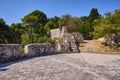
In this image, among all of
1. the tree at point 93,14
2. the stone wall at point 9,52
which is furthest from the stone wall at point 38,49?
the tree at point 93,14

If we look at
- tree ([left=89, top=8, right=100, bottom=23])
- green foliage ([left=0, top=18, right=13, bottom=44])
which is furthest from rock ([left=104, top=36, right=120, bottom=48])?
tree ([left=89, top=8, right=100, bottom=23])

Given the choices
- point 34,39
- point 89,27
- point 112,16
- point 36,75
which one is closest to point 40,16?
point 89,27

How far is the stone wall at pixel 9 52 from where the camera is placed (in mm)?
7211

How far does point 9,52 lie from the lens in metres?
7.59

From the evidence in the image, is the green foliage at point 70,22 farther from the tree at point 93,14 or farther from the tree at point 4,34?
the tree at point 4,34

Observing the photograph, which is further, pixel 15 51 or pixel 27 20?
pixel 27 20

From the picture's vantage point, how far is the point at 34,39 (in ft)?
56.3

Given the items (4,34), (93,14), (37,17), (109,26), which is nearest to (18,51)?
(109,26)

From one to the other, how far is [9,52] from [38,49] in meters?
2.18

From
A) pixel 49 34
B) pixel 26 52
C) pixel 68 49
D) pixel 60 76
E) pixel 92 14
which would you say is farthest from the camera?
pixel 92 14

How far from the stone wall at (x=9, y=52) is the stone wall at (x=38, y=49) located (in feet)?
2.10

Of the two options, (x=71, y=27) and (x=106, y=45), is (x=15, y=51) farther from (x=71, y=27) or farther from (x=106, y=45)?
(x=71, y=27)

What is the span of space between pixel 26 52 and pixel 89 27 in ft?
56.1

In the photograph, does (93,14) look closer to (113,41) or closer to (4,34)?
(113,41)
